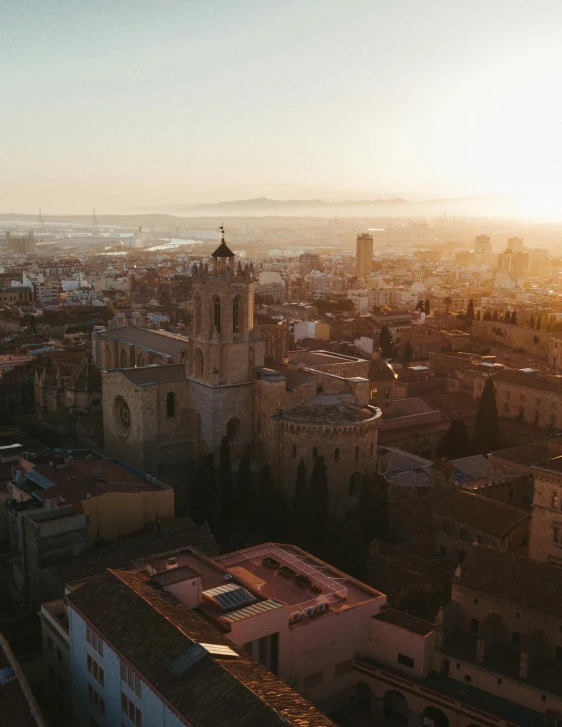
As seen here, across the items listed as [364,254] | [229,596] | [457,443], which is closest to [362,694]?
[229,596]

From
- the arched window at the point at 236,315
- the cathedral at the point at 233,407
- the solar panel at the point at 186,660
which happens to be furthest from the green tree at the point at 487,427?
the solar panel at the point at 186,660

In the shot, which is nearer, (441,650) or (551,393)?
(441,650)

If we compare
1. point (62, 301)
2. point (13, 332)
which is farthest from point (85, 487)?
point (62, 301)

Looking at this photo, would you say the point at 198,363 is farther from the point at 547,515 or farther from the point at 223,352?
the point at 547,515

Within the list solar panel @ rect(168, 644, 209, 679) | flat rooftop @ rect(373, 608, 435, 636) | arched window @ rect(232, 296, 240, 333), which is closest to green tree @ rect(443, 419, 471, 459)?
arched window @ rect(232, 296, 240, 333)

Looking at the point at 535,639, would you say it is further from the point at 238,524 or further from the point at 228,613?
the point at 238,524

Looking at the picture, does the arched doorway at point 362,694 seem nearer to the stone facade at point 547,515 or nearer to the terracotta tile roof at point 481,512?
the stone facade at point 547,515

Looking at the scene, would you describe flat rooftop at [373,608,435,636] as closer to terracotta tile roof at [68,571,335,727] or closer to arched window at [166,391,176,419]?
terracotta tile roof at [68,571,335,727]
